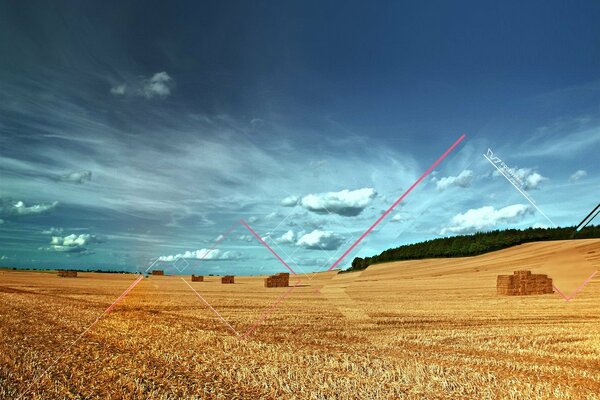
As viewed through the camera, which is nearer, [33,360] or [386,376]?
[386,376]

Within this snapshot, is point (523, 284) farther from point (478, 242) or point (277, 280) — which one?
point (478, 242)

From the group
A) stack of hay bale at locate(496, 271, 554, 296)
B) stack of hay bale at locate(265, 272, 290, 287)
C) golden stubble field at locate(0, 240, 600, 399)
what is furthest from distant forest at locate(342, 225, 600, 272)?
golden stubble field at locate(0, 240, 600, 399)

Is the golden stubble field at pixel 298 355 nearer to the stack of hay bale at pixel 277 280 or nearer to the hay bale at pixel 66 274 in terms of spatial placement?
the stack of hay bale at pixel 277 280

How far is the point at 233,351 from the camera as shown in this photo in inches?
360

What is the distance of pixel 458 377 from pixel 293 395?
99.1 inches

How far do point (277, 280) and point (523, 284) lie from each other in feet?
65.1

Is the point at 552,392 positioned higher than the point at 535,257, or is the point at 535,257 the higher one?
the point at 535,257

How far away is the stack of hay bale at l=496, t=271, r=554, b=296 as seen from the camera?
28.6 meters

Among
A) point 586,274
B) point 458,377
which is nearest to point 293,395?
point 458,377

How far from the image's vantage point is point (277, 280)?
42.2 m

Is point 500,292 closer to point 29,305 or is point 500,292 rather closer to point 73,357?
point 29,305

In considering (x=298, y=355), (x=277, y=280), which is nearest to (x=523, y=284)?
(x=277, y=280)

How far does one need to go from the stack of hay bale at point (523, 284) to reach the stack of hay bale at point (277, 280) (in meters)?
18.6

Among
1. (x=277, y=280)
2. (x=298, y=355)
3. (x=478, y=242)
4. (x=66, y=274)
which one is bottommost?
(x=298, y=355)
